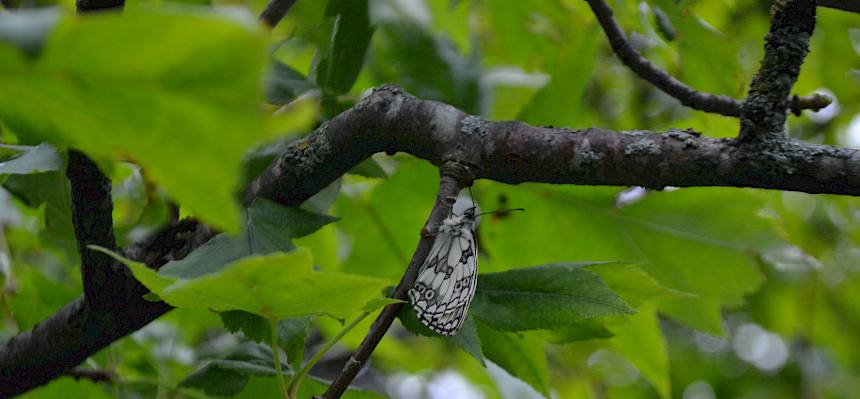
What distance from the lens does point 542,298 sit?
63cm

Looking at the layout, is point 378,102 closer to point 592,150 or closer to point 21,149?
point 592,150

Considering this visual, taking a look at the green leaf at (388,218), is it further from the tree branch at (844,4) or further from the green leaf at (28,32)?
the green leaf at (28,32)

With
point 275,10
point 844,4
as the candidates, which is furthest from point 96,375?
point 844,4

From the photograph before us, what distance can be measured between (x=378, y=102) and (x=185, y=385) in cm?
32

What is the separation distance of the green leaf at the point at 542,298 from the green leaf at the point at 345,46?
25 centimetres

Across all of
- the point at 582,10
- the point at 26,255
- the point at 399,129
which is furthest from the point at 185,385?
the point at 26,255

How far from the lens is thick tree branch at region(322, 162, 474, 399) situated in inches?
21.8

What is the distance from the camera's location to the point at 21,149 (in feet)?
2.19

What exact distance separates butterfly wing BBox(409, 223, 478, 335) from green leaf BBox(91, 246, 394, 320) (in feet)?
0.29

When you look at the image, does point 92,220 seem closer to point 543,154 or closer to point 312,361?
point 312,361

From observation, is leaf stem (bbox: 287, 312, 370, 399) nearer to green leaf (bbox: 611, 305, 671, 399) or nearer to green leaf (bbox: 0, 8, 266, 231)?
green leaf (bbox: 0, 8, 266, 231)

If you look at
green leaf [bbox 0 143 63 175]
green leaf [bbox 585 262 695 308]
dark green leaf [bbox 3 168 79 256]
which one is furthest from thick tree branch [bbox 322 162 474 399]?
dark green leaf [bbox 3 168 79 256]

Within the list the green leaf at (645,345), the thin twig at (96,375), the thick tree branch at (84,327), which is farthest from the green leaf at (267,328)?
the green leaf at (645,345)

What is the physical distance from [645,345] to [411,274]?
0.46 metres
